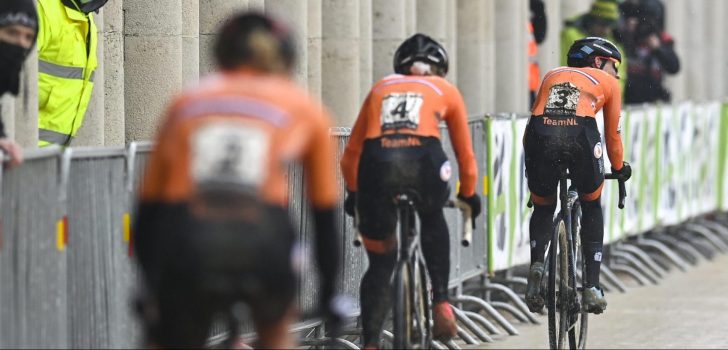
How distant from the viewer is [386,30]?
65.8 feet

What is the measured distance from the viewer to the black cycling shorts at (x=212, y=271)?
22.0 feet

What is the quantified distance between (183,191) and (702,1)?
2821 cm

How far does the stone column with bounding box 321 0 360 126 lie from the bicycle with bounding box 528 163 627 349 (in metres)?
6.25

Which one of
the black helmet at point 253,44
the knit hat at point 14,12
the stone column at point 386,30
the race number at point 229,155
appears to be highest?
the stone column at point 386,30

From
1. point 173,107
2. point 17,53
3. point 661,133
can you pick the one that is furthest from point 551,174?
point 661,133

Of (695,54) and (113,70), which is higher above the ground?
(695,54)

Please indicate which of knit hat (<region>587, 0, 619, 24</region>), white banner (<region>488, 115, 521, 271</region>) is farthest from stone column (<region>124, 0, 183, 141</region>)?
knit hat (<region>587, 0, 619, 24</region>)

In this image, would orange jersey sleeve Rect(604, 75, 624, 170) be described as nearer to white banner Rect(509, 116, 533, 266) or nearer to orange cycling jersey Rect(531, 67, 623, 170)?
orange cycling jersey Rect(531, 67, 623, 170)

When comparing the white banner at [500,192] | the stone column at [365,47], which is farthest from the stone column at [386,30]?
the white banner at [500,192]

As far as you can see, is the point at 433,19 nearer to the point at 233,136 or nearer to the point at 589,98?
the point at 589,98

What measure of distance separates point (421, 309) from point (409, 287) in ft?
0.55

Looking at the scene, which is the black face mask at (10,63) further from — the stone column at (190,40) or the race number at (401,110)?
the stone column at (190,40)

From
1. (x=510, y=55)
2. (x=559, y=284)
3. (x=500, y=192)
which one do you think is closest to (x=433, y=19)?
(x=510, y=55)

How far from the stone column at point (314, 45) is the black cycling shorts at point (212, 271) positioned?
1100 centimetres
